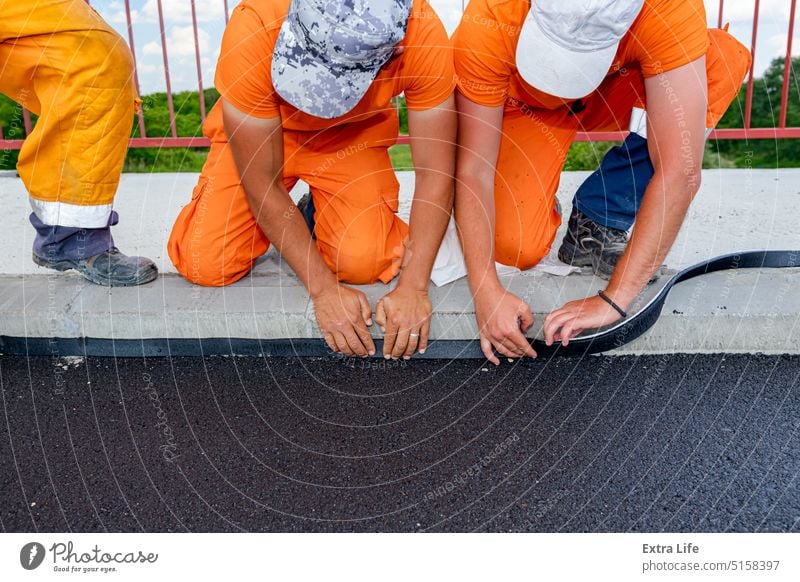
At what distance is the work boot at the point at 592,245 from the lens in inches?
96.2

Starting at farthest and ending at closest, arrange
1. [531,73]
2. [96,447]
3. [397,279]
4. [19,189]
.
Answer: [19,189], [397,279], [531,73], [96,447]

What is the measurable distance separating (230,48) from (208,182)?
0.64m

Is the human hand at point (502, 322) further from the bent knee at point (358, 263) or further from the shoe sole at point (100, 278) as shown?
the shoe sole at point (100, 278)

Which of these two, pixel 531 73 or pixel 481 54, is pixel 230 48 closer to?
pixel 481 54

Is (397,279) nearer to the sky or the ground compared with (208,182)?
nearer to the ground

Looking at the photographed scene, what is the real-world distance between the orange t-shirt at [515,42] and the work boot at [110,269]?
119 cm

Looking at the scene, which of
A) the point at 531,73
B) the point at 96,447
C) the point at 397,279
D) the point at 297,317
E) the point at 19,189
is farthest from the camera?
the point at 19,189

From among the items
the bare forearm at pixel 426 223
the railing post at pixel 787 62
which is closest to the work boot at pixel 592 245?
the bare forearm at pixel 426 223

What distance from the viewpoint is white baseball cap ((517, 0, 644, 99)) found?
1.69m

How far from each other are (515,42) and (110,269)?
144cm

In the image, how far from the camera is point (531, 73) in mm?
1867

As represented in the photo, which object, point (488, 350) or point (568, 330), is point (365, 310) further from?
point (568, 330)

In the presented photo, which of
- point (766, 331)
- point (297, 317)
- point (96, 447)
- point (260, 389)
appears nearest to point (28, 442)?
point (96, 447)

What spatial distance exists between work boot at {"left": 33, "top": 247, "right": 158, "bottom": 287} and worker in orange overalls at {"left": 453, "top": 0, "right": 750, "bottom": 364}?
1.07 meters
